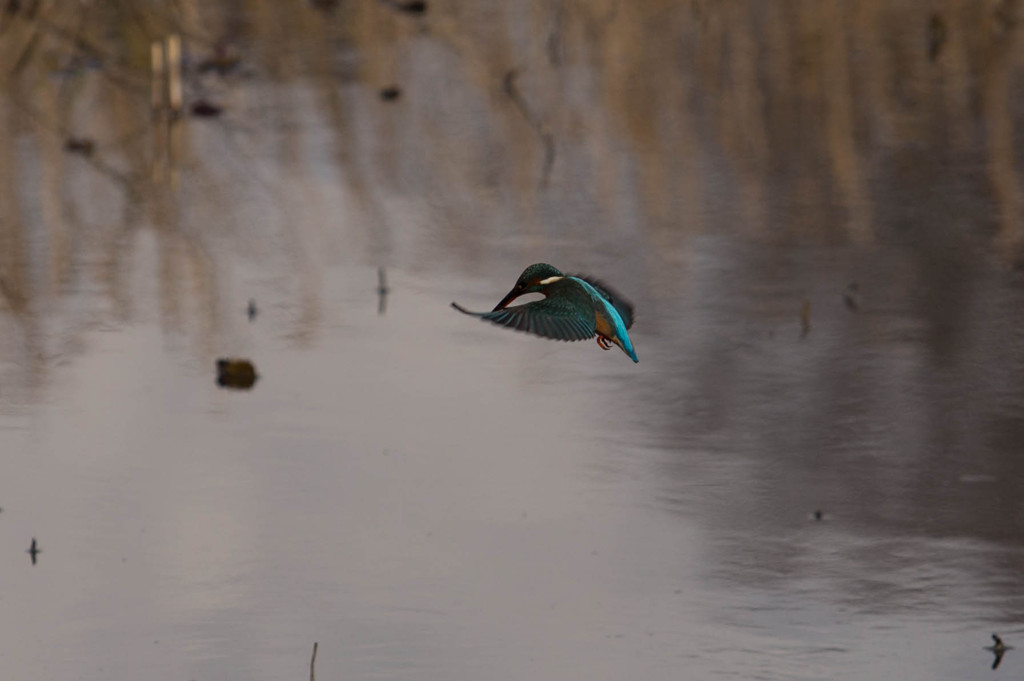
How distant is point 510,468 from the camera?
5.01 m

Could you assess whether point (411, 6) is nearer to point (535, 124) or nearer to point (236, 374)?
point (535, 124)

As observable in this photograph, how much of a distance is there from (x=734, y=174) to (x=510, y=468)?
335cm

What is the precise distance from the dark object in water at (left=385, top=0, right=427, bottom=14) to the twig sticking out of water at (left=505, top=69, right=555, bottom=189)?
4.02 ft

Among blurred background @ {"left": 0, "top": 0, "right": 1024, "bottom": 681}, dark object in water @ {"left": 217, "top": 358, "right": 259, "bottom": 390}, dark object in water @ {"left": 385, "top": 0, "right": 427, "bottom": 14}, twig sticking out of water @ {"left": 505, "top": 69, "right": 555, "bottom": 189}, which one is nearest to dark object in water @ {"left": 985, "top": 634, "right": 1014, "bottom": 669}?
blurred background @ {"left": 0, "top": 0, "right": 1024, "bottom": 681}

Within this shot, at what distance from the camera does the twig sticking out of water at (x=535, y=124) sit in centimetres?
805

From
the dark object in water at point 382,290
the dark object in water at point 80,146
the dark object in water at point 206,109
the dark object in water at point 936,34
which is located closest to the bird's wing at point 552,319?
the dark object in water at point 382,290

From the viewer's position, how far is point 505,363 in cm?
592

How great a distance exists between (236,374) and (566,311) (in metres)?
3.27

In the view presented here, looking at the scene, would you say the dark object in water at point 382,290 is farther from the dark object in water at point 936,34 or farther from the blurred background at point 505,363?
the dark object in water at point 936,34

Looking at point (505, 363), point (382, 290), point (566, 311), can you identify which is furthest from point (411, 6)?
point (566, 311)

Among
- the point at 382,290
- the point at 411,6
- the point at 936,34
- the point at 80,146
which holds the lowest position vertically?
the point at 382,290

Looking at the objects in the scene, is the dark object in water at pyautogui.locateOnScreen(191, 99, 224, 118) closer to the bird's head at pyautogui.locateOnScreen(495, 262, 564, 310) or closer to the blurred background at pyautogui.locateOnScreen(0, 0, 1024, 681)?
the blurred background at pyautogui.locateOnScreen(0, 0, 1024, 681)

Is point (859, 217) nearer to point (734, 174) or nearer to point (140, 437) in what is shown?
point (734, 174)

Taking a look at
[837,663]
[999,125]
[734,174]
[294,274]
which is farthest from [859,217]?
[837,663]
